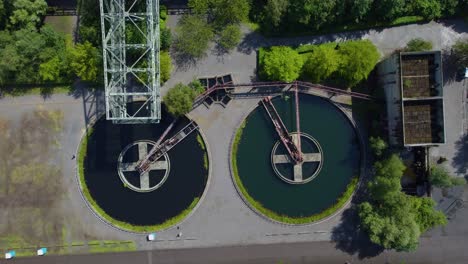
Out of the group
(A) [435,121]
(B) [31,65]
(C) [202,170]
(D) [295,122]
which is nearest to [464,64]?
(A) [435,121]

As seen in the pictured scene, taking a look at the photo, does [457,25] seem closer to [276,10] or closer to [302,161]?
[276,10]

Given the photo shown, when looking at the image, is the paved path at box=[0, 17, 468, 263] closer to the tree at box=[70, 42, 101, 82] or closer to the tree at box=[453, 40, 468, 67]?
the tree at box=[453, 40, 468, 67]

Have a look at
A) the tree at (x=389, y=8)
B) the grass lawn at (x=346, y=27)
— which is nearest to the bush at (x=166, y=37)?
the grass lawn at (x=346, y=27)

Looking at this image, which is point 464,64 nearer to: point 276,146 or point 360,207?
point 360,207

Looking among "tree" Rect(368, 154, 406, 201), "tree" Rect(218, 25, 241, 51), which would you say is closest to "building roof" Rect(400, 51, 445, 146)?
"tree" Rect(368, 154, 406, 201)

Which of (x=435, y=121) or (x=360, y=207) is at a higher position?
(x=435, y=121)
